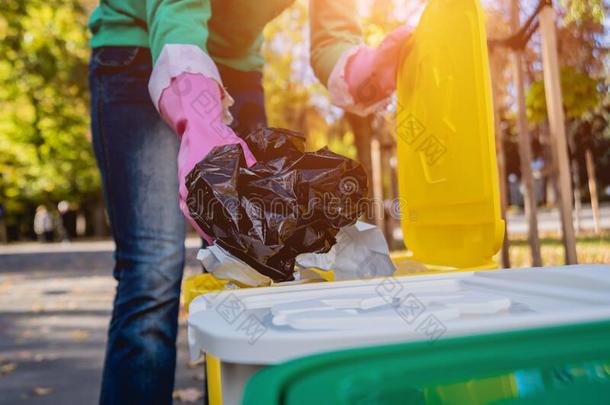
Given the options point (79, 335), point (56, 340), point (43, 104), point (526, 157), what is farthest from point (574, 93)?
point (43, 104)

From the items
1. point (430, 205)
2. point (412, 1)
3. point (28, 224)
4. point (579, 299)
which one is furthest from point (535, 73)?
point (28, 224)

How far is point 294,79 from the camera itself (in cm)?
933

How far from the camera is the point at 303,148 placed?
1181 mm

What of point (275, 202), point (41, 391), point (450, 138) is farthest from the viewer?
point (41, 391)

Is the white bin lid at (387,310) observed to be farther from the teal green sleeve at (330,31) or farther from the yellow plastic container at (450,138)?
the teal green sleeve at (330,31)

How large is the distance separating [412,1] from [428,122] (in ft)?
10.3

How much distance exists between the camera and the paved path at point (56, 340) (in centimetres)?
298

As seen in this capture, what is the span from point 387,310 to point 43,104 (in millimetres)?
15191

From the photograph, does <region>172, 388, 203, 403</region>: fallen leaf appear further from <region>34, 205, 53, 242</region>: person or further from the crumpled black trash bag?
<region>34, 205, 53, 242</region>: person

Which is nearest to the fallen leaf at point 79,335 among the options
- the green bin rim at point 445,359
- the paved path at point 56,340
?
the paved path at point 56,340

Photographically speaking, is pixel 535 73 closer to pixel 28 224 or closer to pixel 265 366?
pixel 265 366

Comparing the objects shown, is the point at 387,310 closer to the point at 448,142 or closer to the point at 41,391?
the point at 448,142

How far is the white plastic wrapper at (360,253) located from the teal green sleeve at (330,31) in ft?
1.78

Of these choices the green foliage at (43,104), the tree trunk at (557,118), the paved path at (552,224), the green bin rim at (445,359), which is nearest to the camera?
the green bin rim at (445,359)
